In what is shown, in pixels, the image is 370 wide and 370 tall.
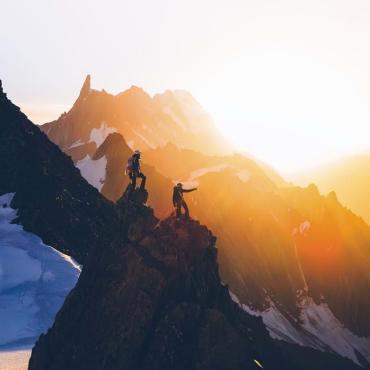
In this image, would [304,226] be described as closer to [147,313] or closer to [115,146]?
[115,146]

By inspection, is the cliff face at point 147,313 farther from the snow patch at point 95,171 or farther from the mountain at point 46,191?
the snow patch at point 95,171

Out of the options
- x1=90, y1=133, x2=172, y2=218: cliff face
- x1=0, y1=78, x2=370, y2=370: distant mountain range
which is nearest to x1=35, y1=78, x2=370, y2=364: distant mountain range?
x1=90, y1=133, x2=172, y2=218: cliff face

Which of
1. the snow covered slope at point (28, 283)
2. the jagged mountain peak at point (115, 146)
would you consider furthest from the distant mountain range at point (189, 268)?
the snow covered slope at point (28, 283)

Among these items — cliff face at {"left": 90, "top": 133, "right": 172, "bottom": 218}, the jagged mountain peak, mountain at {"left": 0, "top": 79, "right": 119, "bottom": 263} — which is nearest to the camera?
mountain at {"left": 0, "top": 79, "right": 119, "bottom": 263}

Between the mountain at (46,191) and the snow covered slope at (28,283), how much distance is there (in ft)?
10.8

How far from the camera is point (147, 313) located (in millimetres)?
33844

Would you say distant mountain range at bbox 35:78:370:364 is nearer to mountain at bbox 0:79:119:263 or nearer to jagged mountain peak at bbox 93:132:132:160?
jagged mountain peak at bbox 93:132:132:160

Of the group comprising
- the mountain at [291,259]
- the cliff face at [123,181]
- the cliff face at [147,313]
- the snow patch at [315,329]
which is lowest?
the snow patch at [315,329]

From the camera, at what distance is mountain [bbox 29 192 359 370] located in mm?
32688

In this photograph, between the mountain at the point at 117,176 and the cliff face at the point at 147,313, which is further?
the mountain at the point at 117,176

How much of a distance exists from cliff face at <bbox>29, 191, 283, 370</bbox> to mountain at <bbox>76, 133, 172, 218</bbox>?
12131 cm

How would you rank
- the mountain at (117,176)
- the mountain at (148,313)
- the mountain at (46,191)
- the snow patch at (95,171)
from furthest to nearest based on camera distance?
the snow patch at (95,171) → the mountain at (117,176) → the mountain at (46,191) → the mountain at (148,313)

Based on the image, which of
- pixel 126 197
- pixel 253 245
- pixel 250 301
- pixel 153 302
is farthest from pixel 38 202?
pixel 253 245

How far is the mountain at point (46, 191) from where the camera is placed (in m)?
71.6
